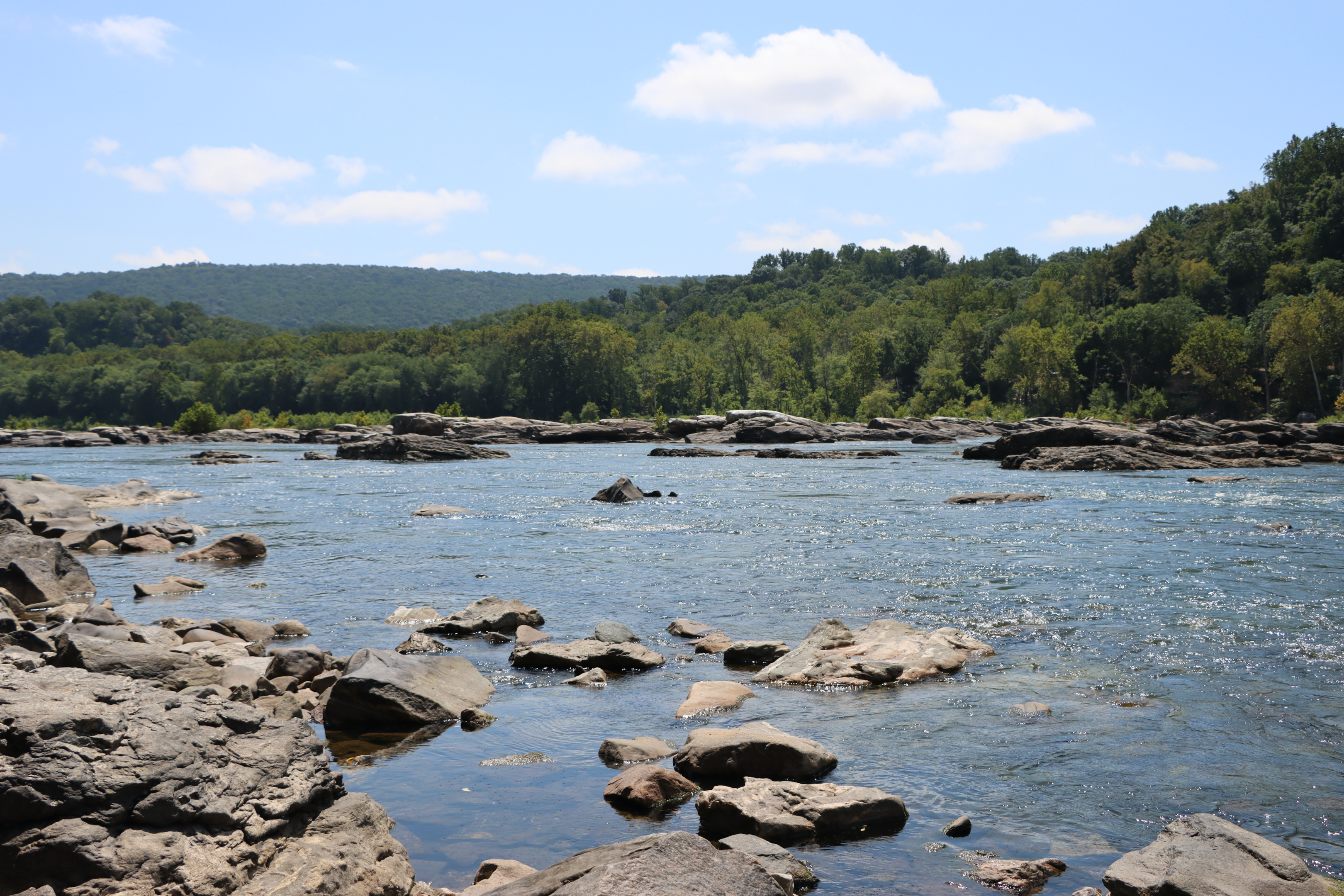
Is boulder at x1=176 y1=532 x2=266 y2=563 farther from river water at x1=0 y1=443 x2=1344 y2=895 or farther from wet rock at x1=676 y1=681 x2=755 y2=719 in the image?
wet rock at x1=676 y1=681 x2=755 y2=719

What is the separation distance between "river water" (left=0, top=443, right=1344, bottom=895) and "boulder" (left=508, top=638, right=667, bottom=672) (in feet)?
0.90

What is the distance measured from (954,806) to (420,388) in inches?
5309

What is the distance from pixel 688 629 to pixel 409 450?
170 ft

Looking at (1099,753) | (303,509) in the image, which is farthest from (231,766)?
(303,509)

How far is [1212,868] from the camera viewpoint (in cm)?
519

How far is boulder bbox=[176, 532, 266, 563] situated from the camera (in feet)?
63.2

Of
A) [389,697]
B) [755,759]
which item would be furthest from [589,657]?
[755,759]

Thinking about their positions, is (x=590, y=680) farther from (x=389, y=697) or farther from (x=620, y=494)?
(x=620, y=494)

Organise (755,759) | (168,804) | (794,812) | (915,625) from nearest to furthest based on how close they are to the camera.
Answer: (168,804) < (794,812) < (755,759) < (915,625)

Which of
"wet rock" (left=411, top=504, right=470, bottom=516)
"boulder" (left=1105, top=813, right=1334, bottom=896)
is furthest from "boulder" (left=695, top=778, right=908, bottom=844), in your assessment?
"wet rock" (left=411, top=504, right=470, bottom=516)

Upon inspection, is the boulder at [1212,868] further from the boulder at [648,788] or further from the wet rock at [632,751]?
the wet rock at [632,751]

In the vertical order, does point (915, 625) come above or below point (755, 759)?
below

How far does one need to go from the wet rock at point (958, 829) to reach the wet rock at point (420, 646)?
693 centimetres

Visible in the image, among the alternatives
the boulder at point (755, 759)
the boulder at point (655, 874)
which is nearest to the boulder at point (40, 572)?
the boulder at point (755, 759)
